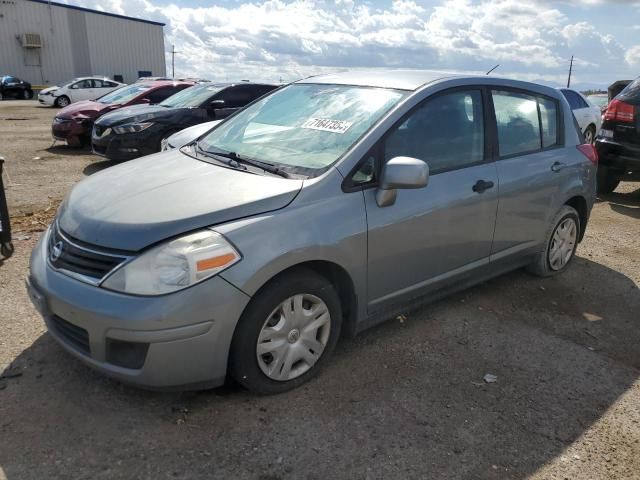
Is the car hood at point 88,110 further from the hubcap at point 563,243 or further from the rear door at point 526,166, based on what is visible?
the hubcap at point 563,243

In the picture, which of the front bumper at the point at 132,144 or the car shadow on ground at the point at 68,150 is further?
the car shadow on ground at the point at 68,150

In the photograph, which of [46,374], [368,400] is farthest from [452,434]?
[46,374]

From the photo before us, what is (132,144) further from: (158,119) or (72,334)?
(72,334)

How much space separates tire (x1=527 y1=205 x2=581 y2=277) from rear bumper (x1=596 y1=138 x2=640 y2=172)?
301 centimetres

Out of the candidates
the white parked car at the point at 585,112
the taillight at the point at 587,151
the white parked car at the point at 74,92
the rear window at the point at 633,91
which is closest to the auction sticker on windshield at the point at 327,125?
the taillight at the point at 587,151

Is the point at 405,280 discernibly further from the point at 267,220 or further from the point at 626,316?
the point at 626,316

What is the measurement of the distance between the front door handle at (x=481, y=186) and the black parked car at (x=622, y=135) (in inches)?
179

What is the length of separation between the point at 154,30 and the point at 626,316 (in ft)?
161

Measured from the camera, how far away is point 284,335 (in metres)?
2.85

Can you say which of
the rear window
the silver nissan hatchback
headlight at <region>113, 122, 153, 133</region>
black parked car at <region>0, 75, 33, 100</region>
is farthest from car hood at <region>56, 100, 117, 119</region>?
black parked car at <region>0, 75, 33, 100</region>

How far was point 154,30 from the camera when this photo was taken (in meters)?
46.4

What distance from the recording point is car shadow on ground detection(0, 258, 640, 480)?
2457 mm

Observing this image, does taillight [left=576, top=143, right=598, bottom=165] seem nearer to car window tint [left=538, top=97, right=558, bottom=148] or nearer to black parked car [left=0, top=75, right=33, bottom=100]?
car window tint [left=538, top=97, right=558, bottom=148]

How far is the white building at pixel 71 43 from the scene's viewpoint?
38594mm
